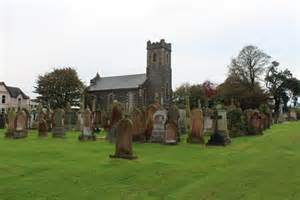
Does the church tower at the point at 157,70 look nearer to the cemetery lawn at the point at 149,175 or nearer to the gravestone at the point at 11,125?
the gravestone at the point at 11,125

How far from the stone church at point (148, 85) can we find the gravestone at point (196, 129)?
61530 mm

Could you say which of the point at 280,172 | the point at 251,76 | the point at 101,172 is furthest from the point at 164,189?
the point at 251,76

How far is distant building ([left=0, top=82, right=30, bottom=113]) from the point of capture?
84.1 metres

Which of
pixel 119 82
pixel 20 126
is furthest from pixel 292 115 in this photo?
pixel 20 126

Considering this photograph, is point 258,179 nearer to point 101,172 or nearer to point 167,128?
Answer: point 101,172

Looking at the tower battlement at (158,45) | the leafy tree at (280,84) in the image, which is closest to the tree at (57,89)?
the tower battlement at (158,45)

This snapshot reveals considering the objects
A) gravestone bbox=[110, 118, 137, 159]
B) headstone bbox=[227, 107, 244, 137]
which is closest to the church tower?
headstone bbox=[227, 107, 244, 137]

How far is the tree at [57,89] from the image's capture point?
250 feet

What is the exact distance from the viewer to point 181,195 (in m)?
9.52

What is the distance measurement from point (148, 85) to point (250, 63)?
22646 mm

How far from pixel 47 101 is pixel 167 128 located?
58.9 meters

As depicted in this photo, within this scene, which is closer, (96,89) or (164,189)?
(164,189)

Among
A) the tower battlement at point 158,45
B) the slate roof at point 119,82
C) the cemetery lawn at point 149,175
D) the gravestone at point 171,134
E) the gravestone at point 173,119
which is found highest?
the tower battlement at point 158,45

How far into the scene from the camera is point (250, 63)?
2995 inches
